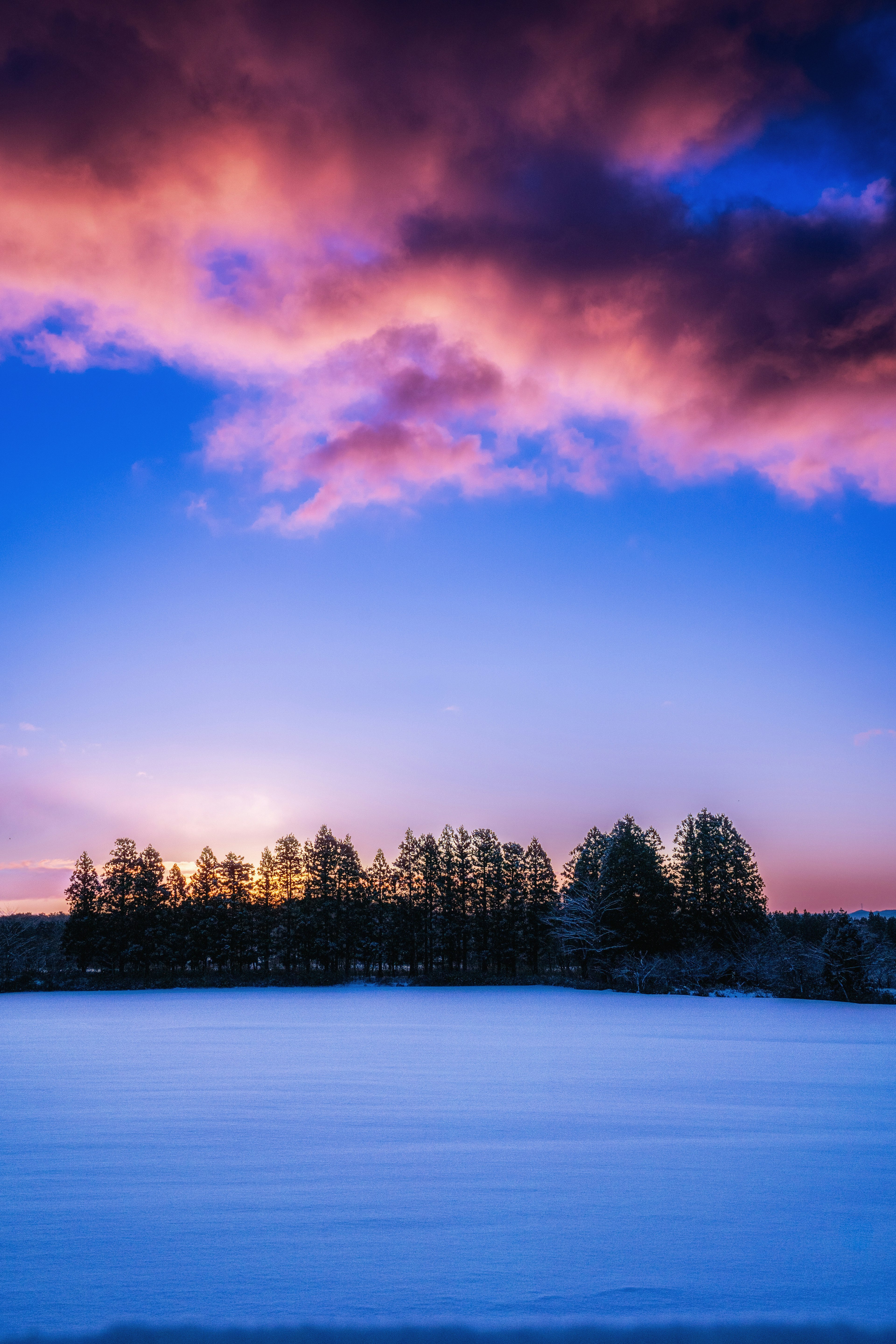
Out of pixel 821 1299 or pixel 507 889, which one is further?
pixel 507 889

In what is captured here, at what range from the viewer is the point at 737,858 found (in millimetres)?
59125

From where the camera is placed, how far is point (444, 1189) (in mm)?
6020

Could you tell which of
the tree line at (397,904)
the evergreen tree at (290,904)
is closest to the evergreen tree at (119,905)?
the tree line at (397,904)

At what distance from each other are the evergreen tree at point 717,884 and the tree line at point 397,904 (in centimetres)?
9

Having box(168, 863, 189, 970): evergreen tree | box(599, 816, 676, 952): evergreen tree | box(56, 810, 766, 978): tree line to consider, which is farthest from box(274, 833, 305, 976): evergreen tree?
box(599, 816, 676, 952): evergreen tree

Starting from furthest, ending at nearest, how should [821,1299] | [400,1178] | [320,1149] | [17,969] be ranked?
[17,969] < [320,1149] < [400,1178] < [821,1299]

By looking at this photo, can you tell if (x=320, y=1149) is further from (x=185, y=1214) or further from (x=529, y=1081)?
(x=529, y=1081)

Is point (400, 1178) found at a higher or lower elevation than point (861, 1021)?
higher

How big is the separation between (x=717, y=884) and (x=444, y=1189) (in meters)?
57.0

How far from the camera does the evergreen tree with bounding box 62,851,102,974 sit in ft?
202

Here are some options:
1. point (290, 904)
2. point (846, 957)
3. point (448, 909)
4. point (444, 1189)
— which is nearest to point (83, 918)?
point (290, 904)

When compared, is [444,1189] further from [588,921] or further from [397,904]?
[397,904]

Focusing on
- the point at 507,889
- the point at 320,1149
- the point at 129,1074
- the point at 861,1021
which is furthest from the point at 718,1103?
the point at 507,889

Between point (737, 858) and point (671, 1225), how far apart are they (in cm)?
5804
